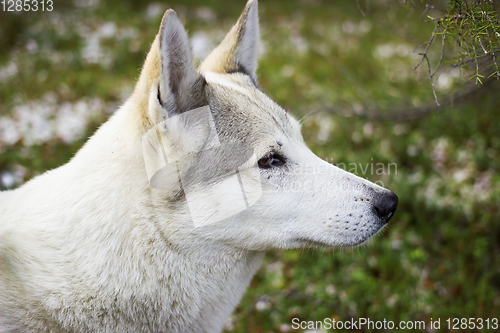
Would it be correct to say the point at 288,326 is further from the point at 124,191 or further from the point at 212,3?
the point at 212,3

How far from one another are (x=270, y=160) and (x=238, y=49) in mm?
1028

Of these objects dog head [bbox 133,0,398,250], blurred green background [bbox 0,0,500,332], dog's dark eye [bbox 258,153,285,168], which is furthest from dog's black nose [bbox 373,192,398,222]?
blurred green background [bbox 0,0,500,332]

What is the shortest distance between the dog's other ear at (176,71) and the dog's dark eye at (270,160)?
0.50 m

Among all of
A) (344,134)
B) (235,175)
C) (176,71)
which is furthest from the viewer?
(344,134)

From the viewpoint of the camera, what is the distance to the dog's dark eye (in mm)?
2230

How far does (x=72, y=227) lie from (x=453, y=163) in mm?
5092

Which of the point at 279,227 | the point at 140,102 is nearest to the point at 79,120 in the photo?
the point at 140,102

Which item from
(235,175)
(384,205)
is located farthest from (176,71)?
(384,205)

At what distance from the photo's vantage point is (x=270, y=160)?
2250 mm

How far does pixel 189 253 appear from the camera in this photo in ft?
6.97

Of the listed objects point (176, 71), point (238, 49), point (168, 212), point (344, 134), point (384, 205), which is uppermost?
point (176, 71)

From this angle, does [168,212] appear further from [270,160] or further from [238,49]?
[238,49]

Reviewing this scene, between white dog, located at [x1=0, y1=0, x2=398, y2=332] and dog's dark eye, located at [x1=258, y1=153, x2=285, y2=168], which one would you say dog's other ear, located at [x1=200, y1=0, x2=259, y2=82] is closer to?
white dog, located at [x1=0, y1=0, x2=398, y2=332]

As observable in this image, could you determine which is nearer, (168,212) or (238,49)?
(168,212)
